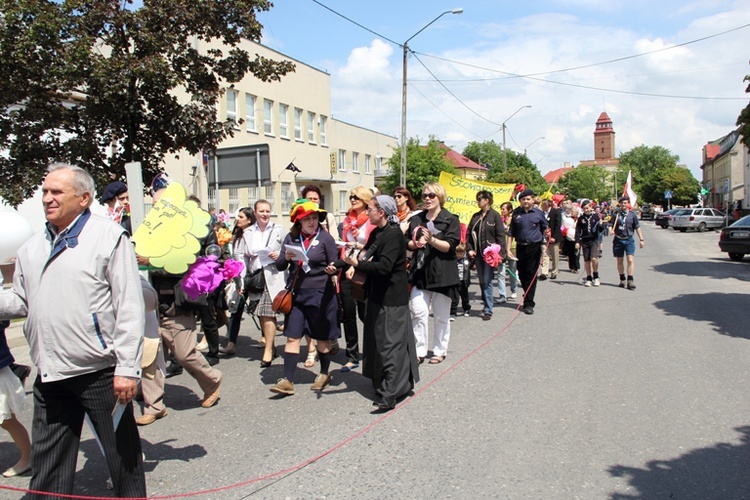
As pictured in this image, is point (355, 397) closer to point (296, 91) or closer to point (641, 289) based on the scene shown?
point (641, 289)

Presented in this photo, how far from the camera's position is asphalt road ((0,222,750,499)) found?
3.87 m

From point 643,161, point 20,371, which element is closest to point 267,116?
point 20,371

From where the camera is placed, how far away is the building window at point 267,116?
30781 millimetres

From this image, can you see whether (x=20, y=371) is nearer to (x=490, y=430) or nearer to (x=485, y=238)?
(x=490, y=430)

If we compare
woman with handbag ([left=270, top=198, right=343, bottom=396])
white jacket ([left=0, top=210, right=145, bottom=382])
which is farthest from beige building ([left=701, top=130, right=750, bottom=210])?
white jacket ([left=0, top=210, right=145, bottom=382])

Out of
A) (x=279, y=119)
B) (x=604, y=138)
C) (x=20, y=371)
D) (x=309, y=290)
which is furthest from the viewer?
(x=604, y=138)

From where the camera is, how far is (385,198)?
549 cm

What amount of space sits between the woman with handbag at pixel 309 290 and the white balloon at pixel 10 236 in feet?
7.05

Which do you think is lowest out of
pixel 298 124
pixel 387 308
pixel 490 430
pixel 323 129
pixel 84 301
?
pixel 490 430

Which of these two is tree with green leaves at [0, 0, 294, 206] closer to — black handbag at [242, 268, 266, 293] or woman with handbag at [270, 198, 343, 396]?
black handbag at [242, 268, 266, 293]

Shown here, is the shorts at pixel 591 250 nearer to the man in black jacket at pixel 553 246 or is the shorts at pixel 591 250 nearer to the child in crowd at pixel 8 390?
the man in black jacket at pixel 553 246

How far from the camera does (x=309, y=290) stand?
5.71 m

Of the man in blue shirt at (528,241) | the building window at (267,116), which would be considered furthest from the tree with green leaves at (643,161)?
the man in blue shirt at (528,241)

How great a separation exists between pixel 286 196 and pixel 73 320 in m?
30.9
